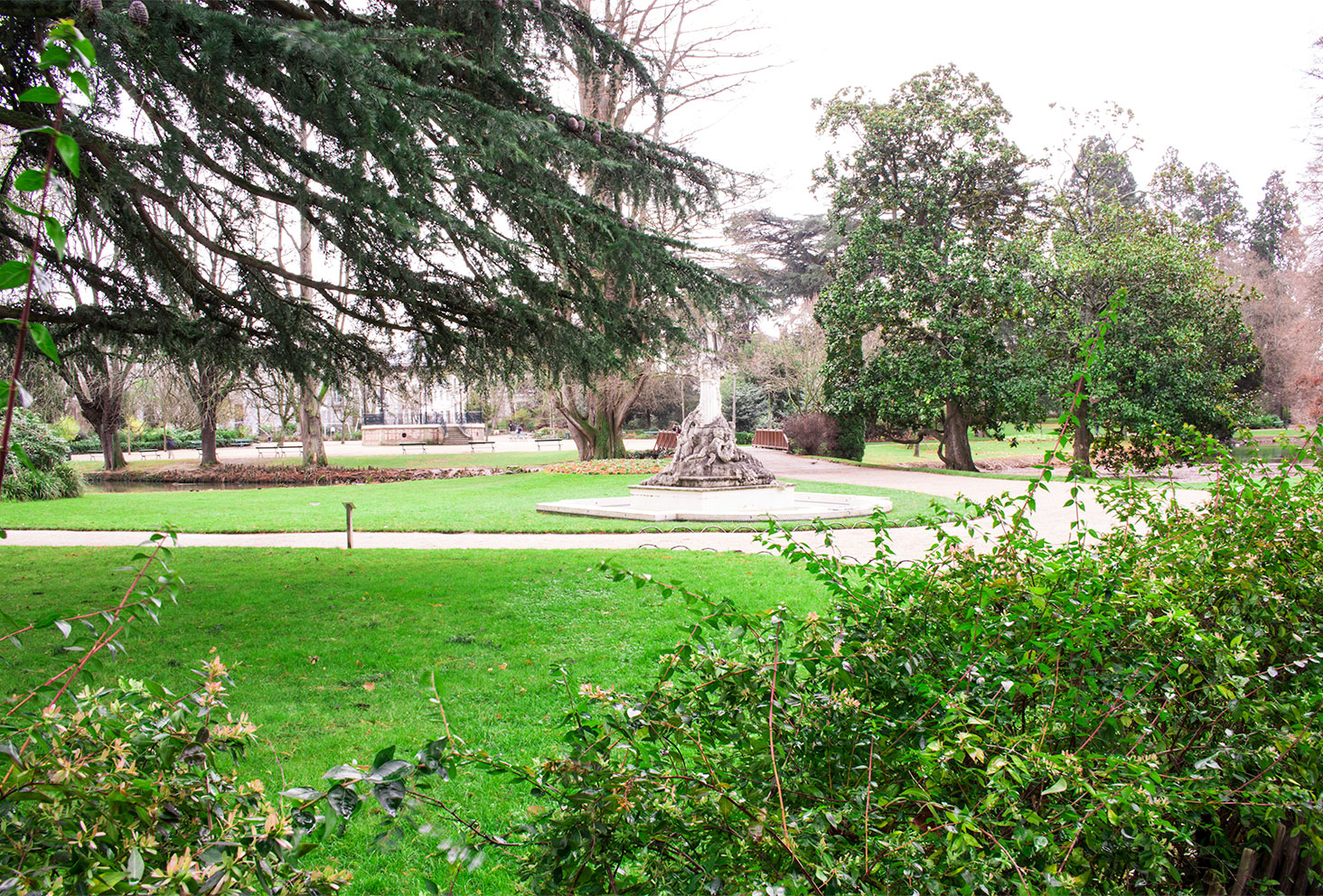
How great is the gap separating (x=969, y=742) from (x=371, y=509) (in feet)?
49.4

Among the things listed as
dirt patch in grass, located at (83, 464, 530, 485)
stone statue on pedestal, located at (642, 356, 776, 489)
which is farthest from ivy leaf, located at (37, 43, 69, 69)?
dirt patch in grass, located at (83, 464, 530, 485)

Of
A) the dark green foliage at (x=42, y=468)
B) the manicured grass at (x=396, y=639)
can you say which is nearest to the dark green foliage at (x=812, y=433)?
the manicured grass at (x=396, y=639)

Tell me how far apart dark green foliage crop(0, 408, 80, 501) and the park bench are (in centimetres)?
1608

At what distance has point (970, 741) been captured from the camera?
1.51 metres

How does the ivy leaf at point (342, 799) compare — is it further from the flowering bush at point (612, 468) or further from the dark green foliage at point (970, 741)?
the flowering bush at point (612, 468)

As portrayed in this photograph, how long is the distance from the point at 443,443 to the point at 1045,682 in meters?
44.0

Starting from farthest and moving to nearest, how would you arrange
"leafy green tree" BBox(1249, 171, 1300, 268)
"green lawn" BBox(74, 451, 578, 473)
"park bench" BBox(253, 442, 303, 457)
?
"leafy green tree" BBox(1249, 171, 1300, 268) < "park bench" BBox(253, 442, 303, 457) < "green lawn" BBox(74, 451, 578, 473)

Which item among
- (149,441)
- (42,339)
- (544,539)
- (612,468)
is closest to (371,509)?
(544,539)

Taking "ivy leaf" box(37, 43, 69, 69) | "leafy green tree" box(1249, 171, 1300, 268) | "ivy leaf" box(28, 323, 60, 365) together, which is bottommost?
"ivy leaf" box(28, 323, 60, 365)

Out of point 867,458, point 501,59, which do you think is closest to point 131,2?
point 501,59

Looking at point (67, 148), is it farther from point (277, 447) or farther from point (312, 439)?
point (277, 447)

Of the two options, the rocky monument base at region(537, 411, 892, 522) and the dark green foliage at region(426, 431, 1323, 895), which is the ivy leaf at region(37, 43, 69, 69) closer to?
the dark green foliage at region(426, 431, 1323, 895)

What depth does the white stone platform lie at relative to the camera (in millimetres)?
12820

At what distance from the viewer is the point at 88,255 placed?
6461mm
